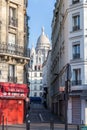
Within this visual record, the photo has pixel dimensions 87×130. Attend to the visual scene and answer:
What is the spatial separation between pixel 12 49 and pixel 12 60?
1088 mm

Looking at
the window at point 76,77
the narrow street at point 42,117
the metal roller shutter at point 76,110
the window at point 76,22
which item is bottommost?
the narrow street at point 42,117

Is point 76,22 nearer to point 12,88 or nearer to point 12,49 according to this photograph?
point 12,49

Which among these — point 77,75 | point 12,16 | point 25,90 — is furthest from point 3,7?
point 77,75

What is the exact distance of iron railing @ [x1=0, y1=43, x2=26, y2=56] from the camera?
42062 millimetres

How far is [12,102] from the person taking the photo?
1742 inches

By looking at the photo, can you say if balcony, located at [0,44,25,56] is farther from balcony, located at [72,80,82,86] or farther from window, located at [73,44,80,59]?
balcony, located at [72,80,82,86]

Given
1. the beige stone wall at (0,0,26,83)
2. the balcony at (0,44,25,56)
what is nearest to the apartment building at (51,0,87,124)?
the beige stone wall at (0,0,26,83)

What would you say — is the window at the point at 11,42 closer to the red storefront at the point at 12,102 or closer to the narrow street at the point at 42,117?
the red storefront at the point at 12,102

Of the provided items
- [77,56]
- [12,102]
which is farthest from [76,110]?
[12,102]

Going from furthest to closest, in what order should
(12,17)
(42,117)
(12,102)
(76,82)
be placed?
(42,117) → (76,82) → (12,17) → (12,102)

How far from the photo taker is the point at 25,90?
45.5m

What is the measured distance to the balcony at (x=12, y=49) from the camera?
1656 inches

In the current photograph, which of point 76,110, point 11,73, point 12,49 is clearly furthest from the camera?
point 76,110

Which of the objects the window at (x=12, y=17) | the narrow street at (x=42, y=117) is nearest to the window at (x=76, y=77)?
the narrow street at (x=42, y=117)
